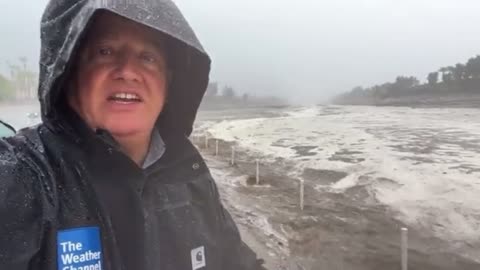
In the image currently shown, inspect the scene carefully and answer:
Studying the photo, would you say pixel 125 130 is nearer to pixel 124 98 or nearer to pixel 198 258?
pixel 124 98

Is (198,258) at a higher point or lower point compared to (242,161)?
higher

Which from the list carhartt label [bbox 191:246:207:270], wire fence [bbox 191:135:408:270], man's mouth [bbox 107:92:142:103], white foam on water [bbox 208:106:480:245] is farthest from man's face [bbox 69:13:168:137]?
wire fence [bbox 191:135:408:270]

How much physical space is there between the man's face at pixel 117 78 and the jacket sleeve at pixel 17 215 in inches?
10.5

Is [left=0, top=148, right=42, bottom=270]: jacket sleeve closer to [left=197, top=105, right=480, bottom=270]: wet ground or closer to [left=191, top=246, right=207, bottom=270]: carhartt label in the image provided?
Result: [left=191, top=246, right=207, bottom=270]: carhartt label

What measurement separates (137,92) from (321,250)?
265 inches

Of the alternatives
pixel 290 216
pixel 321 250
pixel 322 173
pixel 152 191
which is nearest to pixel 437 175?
pixel 322 173

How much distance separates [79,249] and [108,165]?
24 cm

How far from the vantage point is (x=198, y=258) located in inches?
54.3

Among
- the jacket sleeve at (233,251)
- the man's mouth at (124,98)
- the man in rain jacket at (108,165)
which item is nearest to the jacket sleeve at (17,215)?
the man in rain jacket at (108,165)

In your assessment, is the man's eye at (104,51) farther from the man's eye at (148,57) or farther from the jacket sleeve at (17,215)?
the jacket sleeve at (17,215)

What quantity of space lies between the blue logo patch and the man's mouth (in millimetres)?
390

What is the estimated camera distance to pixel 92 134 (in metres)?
1.23

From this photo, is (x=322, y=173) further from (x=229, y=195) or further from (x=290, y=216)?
(x=290, y=216)

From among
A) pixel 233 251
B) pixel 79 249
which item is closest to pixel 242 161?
pixel 233 251
